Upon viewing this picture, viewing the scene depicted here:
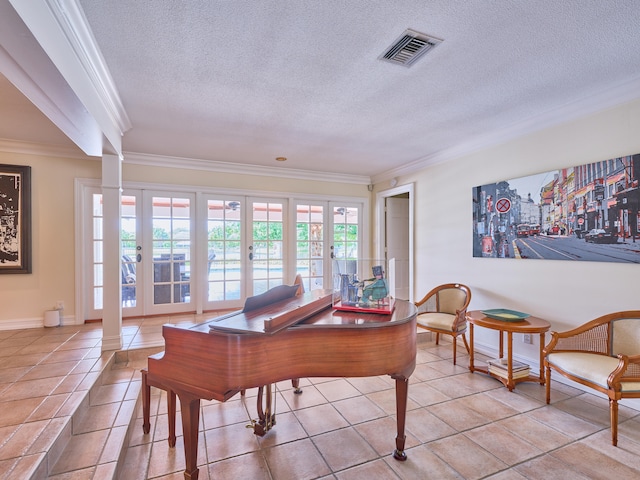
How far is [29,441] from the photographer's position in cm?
172

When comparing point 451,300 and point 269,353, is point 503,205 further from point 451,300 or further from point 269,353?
point 269,353

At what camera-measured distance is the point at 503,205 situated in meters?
3.39

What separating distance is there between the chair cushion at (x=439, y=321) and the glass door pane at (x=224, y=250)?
2.80 metres

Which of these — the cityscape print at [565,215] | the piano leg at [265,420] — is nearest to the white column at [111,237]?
the piano leg at [265,420]

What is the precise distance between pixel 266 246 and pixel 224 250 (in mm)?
662

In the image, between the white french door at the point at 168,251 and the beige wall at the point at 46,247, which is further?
the white french door at the point at 168,251

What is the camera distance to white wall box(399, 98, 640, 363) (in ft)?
8.33

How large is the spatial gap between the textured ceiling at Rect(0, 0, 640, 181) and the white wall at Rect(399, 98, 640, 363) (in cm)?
21

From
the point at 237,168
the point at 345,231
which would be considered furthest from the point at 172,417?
the point at 345,231

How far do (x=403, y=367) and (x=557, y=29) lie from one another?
2.12 m

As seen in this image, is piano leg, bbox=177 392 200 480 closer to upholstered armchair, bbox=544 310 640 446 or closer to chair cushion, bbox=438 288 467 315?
upholstered armchair, bbox=544 310 640 446

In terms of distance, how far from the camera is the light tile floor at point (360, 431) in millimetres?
1805

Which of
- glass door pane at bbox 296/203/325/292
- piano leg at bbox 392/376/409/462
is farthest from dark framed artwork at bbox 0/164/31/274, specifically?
piano leg at bbox 392/376/409/462

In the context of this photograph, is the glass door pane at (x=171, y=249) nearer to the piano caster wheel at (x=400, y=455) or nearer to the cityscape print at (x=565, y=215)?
the piano caster wheel at (x=400, y=455)
